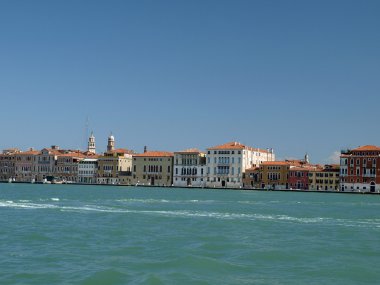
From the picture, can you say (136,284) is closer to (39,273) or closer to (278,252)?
(39,273)

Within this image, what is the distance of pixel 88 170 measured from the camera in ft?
356

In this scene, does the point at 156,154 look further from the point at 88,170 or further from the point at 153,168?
the point at 88,170

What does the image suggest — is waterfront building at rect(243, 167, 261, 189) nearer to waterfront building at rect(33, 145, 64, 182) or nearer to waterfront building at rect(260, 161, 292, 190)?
waterfront building at rect(260, 161, 292, 190)

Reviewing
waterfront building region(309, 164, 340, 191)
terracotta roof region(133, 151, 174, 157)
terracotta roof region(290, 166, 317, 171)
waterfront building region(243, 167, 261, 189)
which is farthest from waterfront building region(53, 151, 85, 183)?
waterfront building region(309, 164, 340, 191)

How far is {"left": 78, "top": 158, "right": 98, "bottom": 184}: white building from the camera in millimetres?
107688

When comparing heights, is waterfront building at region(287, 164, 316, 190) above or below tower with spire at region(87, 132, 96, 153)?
below

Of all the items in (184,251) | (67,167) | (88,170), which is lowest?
(184,251)

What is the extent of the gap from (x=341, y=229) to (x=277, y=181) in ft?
209

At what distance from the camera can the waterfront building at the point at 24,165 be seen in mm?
113000

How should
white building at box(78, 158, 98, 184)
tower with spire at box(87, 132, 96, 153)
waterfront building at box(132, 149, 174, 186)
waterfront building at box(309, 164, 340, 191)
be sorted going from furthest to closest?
tower with spire at box(87, 132, 96, 153)
white building at box(78, 158, 98, 184)
waterfront building at box(132, 149, 174, 186)
waterfront building at box(309, 164, 340, 191)

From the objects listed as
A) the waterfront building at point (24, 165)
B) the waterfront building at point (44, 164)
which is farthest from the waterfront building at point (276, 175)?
the waterfront building at point (24, 165)

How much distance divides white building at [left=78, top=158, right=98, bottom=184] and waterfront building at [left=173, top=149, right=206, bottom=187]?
15.6 metres

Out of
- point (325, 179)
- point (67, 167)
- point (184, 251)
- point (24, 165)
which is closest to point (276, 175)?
point (325, 179)

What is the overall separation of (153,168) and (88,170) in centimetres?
1299
